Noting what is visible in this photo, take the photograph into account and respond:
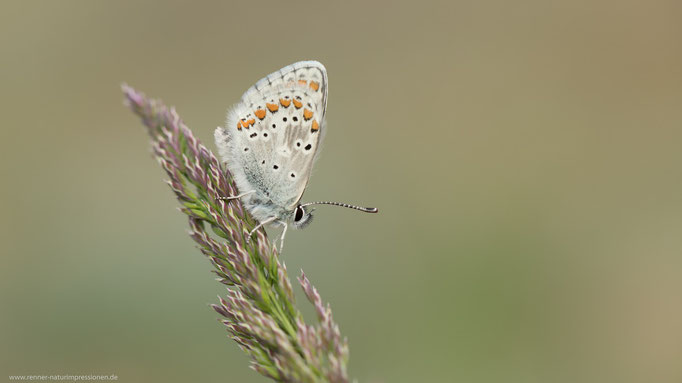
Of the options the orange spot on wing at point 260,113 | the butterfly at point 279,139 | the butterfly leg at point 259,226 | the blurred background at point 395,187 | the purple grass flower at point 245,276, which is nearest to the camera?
the purple grass flower at point 245,276

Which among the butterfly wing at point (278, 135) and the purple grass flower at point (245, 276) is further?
the butterfly wing at point (278, 135)

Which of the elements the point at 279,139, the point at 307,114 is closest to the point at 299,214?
the point at 279,139

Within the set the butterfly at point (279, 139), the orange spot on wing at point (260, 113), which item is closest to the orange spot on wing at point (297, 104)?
the butterfly at point (279, 139)

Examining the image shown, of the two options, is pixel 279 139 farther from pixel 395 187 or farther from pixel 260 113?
pixel 395 187

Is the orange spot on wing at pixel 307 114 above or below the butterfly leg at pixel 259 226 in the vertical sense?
above

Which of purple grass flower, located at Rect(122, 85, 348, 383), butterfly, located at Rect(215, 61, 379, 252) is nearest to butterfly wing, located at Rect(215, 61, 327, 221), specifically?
butterfly, located at Rect(215, 61, 379, 252)

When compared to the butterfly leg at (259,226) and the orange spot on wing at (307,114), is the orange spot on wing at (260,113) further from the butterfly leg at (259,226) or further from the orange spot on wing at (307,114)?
the butterfly leg at (259,226)
